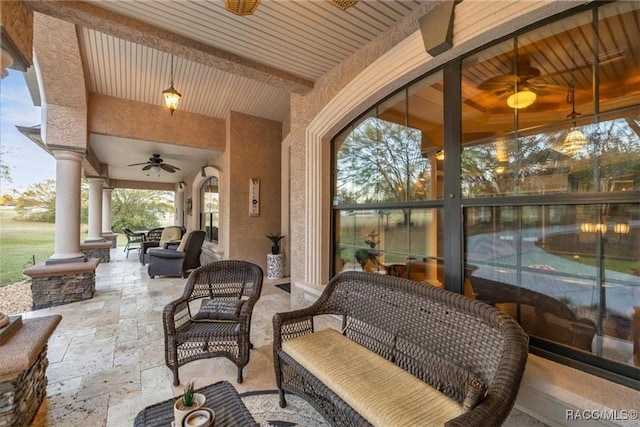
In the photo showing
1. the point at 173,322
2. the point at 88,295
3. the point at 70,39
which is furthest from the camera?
Answer: the point at 88,295

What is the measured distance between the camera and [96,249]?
24.9 ft

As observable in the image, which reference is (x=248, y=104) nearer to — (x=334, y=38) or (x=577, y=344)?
(x=334, y=38)

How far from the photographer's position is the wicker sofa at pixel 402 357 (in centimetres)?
126

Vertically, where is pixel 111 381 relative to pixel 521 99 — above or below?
below

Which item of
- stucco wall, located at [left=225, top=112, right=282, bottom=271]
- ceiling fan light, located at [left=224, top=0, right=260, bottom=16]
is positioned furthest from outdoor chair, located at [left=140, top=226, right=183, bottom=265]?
ceiling fan light, located at [left=224, top=0, right=260, bottom=16]

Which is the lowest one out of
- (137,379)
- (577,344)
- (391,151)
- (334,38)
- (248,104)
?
(137,379)

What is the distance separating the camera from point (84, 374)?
2.39 m

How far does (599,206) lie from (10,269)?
11.2 m

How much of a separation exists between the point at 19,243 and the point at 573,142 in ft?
41.9

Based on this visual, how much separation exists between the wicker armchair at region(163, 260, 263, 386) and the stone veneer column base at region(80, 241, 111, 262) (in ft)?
21.9

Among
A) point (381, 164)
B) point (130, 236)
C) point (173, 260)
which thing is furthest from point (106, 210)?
point (381, 164)

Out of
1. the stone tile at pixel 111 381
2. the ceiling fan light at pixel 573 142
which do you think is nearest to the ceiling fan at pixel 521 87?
the ceiling fan light at pixel 573 142

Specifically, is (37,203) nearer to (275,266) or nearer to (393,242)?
(275,266)

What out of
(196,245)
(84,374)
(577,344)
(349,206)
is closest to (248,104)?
(196,245)
